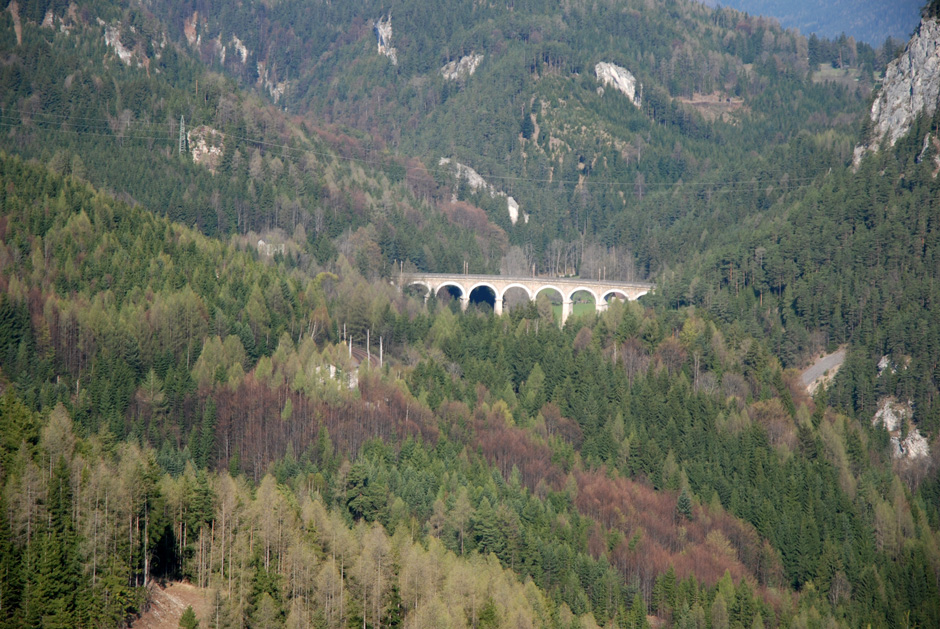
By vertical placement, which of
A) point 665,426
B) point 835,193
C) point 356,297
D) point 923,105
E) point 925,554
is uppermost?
point 923,105

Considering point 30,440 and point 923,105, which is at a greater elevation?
point 923,105

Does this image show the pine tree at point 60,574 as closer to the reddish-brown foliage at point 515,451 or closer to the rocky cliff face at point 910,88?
the reddish-brown foliage at point 515,451

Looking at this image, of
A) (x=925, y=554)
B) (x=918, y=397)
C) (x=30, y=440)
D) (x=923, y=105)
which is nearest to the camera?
(x=30, y=440)

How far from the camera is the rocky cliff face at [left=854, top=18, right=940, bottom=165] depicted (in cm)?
18588

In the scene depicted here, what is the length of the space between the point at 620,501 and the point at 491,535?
68.1 ft

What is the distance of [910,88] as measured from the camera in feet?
626

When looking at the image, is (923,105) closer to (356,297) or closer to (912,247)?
(912,247)

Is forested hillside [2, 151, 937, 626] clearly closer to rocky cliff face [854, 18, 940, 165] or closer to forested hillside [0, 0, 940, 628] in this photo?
forested hillside [0, 0, 940, 628]

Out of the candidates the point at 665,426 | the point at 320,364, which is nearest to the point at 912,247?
the point at 665,426

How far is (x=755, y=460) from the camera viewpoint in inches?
5310

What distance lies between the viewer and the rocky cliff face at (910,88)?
610 ft

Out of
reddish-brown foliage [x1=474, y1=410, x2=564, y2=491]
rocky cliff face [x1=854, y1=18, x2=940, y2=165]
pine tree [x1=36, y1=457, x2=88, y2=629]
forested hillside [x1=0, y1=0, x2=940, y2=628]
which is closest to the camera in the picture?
pine tree [x1=36, y1=457, x2=88, y2=629]

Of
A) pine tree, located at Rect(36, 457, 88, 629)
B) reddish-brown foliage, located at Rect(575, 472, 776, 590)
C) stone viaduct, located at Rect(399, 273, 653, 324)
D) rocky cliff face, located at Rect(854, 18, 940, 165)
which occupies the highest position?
rocky cliff face, located at Rect(854, 18, 940, 165)

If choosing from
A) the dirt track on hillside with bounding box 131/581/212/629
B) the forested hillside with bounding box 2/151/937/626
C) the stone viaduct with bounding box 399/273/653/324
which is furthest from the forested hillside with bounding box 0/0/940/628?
the stone viaduct with bounding box 399/273/653/324
